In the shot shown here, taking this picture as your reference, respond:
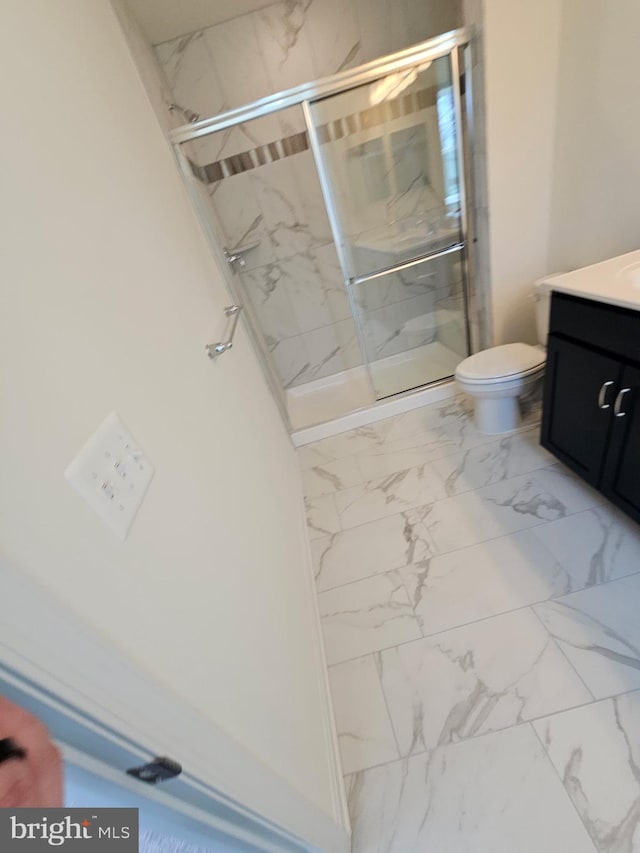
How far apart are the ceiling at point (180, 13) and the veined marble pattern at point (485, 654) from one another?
2495 millimetres

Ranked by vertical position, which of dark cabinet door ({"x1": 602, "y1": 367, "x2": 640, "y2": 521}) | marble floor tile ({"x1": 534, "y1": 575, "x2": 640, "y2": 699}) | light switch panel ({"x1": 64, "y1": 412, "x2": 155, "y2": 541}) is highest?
light switch panel ({"x1": 64, "y1": 412, "x2": 155, "y2": 541})

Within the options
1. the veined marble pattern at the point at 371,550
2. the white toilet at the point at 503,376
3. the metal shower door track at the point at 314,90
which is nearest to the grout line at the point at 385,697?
the veined marble pattern at the point at 371,550

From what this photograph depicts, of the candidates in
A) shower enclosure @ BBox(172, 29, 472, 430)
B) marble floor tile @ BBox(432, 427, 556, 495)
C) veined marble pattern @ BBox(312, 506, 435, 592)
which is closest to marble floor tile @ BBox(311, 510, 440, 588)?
veined marble pattern @ BBox(312, 506, 435, 592)

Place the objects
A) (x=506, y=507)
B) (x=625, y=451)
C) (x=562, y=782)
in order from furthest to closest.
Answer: (x=506, y=507), (x=625, y=451), (x=562, y=782)

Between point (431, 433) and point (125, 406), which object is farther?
point (431, 433)

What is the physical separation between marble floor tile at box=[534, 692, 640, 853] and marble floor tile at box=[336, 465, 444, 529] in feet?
Answer: 3.02

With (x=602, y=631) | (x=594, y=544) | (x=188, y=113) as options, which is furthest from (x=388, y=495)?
(x=188, y=113)

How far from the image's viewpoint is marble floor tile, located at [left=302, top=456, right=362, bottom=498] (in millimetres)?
2100

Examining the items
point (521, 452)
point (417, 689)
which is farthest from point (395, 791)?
point (521, 452)

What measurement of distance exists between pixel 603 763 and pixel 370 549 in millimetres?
948

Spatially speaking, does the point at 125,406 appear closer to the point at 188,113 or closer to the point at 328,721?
the point at 328,721

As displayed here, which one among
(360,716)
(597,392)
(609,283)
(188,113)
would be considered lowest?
(360,716)

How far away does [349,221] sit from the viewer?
251 cm

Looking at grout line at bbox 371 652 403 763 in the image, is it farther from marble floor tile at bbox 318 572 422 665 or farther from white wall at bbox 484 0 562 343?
white wall at bbox 484 0 562 343
